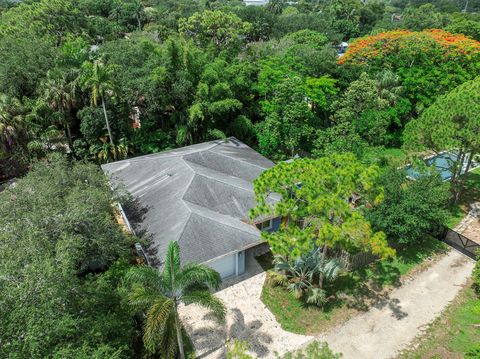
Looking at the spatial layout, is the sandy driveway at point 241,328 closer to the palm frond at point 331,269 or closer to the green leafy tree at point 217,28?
the palm frond at point 331,269

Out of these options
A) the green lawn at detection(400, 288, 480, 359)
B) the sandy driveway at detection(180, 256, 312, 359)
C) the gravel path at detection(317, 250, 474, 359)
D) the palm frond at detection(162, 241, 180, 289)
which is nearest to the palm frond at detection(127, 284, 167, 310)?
the palm frond at detection(162, 241, 180, 289)

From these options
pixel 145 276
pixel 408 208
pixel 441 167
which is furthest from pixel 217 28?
pixel 145 276

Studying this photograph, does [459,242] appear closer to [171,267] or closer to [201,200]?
[201,200]

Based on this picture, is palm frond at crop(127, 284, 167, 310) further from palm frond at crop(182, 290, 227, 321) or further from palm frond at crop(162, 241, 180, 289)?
palm frond at crop(182, 290, 227, 321)

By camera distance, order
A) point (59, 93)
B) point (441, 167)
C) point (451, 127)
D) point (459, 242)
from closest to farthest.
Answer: point (451, 127)
point (459, 242)
point (441, 167)
point (59, 93)

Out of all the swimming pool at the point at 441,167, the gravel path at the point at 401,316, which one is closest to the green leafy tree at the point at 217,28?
the swimming pool at the point at 441,167

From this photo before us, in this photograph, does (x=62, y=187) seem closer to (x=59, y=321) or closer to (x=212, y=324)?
(x=59, y=321)
